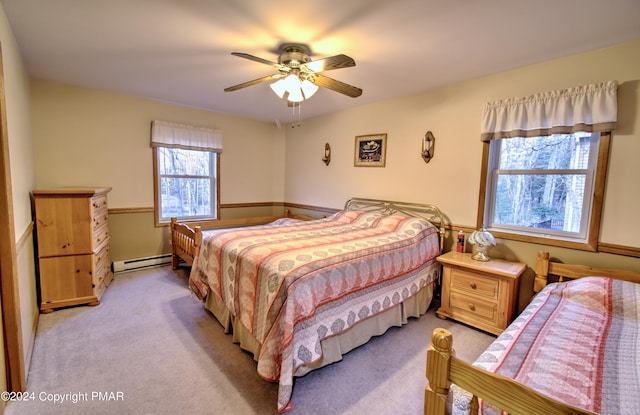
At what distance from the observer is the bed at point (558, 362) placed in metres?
0.80

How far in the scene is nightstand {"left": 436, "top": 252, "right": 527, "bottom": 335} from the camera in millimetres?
2434

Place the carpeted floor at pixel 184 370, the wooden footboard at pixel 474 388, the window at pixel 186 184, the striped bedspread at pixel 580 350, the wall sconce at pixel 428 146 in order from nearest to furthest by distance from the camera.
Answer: the wooden footboard at pixel 474 388 < the striped bedspread at pixel 580 350 < the carpeted floor at pixel 184 370 < the wall sconce at pixel 428 146 < the window at pixel 186 184

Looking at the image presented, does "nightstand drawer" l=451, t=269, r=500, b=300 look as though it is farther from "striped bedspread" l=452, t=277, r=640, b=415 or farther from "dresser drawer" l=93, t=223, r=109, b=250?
"dresser drawer" l=93, t=223, r=109, b=250

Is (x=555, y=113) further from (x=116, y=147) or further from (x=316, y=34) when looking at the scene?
(x=116, y=147)

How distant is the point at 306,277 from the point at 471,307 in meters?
1.77

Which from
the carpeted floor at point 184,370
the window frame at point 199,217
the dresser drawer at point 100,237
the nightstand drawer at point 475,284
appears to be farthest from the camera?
the window frame at point 199,217

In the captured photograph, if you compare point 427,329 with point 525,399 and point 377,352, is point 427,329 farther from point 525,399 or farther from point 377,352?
point 525,399

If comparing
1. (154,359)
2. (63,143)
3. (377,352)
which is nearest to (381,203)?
(377,352)

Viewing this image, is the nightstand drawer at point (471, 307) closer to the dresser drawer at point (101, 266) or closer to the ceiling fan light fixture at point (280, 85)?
the ceiling fan light fixture at point (280, 85)

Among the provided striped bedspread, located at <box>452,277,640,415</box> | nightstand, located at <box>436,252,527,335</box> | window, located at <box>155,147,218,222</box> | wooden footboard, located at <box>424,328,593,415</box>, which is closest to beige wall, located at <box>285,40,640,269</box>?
nightstand, located at <box>436,252,527,335</box>

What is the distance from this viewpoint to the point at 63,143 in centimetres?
343

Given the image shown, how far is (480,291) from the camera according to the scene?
8.47 feet

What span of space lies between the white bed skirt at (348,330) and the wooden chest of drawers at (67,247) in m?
1.33

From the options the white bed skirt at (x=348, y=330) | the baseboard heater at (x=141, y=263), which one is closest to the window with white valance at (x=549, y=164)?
the white bed skirt at (x=348, y=330)
